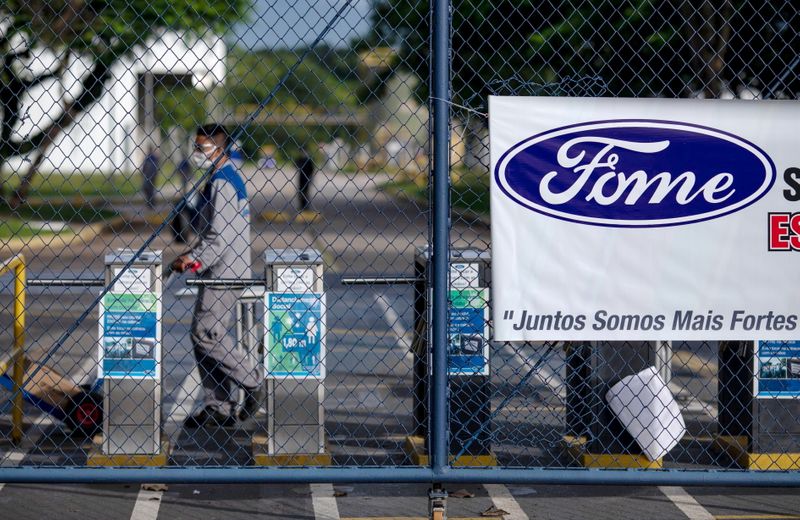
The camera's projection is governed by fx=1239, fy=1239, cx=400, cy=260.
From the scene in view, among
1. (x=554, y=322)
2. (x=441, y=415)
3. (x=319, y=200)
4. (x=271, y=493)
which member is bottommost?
(x=271, y=493)

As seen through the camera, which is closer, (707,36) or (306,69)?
(707,36)

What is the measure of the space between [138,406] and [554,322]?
10.1 ft

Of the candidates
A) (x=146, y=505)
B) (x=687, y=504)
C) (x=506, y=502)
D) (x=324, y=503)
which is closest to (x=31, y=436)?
(x=146, y=505)

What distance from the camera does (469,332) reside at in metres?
6.64

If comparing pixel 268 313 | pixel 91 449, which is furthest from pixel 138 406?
pixel 268 313

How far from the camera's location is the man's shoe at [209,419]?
25.5ft

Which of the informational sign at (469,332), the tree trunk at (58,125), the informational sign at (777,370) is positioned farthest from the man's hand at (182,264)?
the informational sign at (777,370)

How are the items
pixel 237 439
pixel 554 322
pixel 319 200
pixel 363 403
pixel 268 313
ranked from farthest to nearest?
1. pixel 319 200
2. pixel 363 403
3. pixel 237 439
4. pixel 268 313
5. pixel 554 322

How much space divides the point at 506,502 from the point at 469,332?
3.02 ft

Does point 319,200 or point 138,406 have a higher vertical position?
point 319,200

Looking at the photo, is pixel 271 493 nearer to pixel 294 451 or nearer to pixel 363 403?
pixel 294 451

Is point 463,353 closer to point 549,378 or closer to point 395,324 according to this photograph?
point 549,378

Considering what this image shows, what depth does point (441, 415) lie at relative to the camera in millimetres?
4742

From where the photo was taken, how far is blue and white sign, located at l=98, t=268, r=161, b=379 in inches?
267
